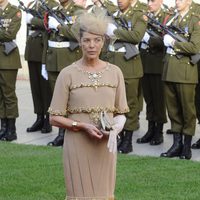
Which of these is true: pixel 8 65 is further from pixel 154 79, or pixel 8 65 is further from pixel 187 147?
pixel 187 147

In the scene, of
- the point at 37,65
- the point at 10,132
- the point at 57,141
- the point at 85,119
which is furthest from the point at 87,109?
the point at 37,65

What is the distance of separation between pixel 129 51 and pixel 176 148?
1260mm

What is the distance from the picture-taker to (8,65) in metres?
10.4

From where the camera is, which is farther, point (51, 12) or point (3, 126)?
point (3, 126)

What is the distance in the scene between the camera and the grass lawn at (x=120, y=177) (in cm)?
766

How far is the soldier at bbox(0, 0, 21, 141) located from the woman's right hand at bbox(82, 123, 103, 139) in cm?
512

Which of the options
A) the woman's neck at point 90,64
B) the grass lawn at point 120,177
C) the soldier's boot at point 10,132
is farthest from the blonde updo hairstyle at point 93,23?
the soldier's boot at point 10,132

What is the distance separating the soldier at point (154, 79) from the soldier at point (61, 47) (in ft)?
2.85

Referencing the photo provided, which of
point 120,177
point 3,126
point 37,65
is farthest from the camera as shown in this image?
point 37,65

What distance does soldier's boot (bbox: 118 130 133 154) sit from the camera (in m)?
9.73

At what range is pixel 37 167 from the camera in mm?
8766

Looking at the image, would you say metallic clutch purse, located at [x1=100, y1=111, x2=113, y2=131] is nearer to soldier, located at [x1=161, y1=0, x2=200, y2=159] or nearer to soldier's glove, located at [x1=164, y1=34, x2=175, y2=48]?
soldier, located at [x1=161, y1=0, x2=200, y2=159]

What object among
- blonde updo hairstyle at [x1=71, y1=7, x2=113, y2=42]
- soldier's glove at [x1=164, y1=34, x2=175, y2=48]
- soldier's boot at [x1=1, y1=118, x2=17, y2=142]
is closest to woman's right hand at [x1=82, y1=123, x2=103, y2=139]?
blonde updo hairstyle at [x1=71, y1=7, x2=113, y2=42]

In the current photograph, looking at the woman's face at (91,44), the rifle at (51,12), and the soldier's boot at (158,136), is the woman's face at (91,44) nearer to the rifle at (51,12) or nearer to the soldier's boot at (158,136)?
the rifle at (51,12)
